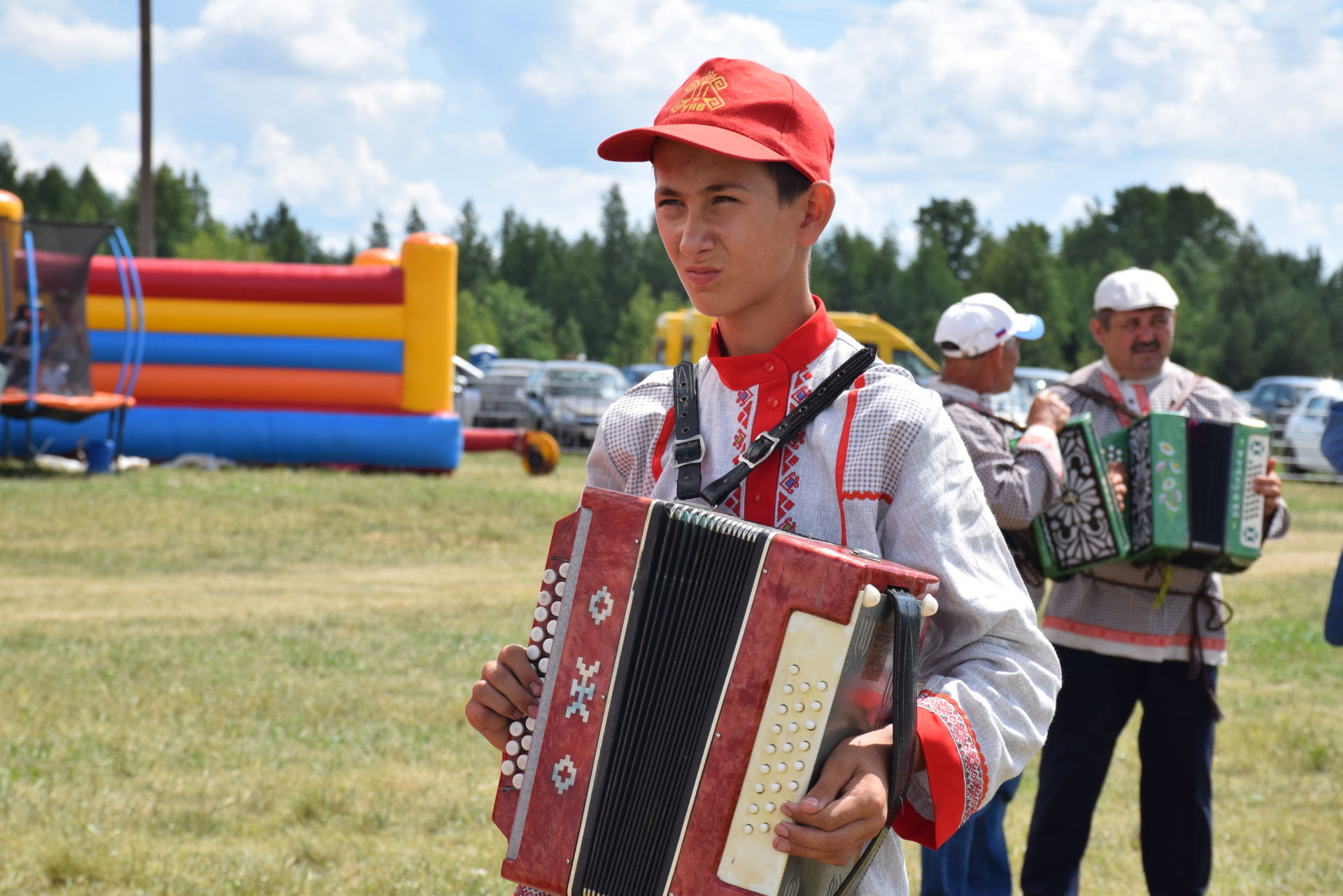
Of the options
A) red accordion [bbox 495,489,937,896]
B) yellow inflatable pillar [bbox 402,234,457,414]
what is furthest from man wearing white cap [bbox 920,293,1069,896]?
yellow inflatable pillar [bbox 402,234,457,414]

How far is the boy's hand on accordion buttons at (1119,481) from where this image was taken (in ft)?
13.2

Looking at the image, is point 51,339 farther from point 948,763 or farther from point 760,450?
point 948,763

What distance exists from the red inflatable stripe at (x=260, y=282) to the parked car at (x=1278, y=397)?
47.3 feet

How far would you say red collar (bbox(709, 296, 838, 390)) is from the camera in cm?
193

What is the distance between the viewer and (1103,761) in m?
3.99

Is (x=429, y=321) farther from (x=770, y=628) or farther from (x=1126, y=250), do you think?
(x=1126, y=250)

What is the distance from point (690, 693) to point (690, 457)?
0.38 metres

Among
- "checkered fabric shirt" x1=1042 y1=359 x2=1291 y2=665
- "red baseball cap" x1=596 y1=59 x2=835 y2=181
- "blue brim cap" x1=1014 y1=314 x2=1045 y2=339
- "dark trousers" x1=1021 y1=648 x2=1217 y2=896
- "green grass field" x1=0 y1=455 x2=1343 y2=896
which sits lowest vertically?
"green grass field" x1=0 y1=455 x2=1343 y2=896

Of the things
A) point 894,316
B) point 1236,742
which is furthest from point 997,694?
point 894,316

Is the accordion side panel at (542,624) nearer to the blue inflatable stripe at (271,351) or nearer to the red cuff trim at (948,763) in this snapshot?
the red cuff trim at (948,763)

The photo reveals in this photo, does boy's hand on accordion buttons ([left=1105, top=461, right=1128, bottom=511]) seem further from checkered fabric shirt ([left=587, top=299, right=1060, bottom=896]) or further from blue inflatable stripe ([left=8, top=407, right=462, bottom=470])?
blue inflatable stripe ([left=8, top=407, right=462, bottom=470])

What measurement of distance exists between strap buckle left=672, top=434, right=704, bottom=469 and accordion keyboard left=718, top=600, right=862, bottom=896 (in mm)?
377

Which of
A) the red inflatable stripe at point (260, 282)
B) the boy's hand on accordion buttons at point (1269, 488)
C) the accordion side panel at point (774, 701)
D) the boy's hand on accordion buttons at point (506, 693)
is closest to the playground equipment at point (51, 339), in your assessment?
the red inflatable stripe at point (260, 282)

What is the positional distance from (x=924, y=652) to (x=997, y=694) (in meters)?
0.14
